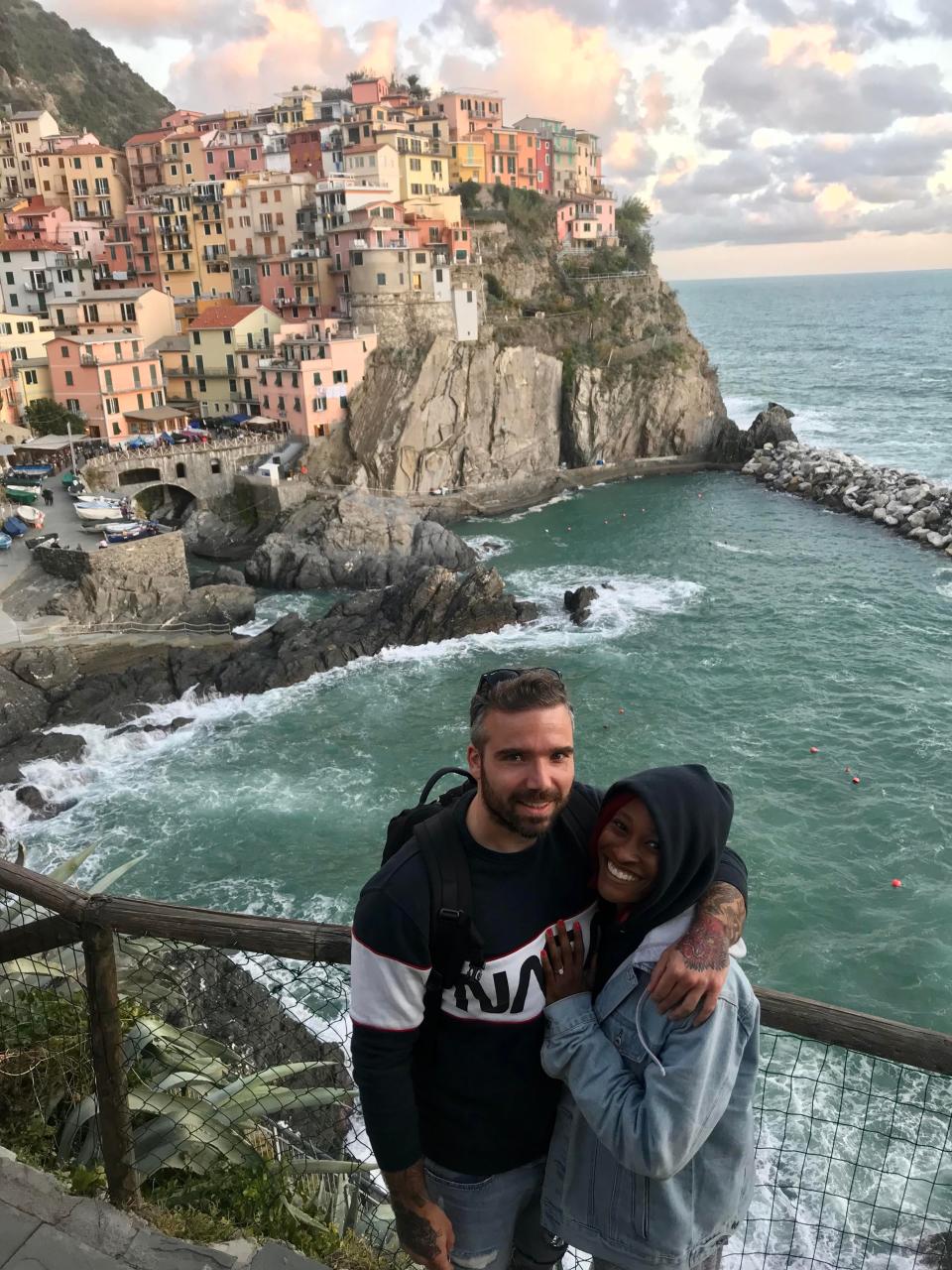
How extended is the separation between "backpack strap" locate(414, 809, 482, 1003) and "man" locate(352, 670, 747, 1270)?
3 centimetres

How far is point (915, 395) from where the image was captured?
8181 centimetres

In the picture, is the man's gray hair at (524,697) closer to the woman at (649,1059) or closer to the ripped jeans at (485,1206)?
the woman at (649,1059)

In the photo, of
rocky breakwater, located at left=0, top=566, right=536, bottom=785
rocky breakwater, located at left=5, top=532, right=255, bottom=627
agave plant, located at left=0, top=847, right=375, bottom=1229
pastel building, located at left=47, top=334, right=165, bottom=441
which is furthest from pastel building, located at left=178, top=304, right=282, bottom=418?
agave plant, located at left=0, top=847, right=375, bottom=1229

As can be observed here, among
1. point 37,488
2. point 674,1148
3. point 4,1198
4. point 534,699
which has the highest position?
point 534,699

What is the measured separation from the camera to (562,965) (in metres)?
2.66

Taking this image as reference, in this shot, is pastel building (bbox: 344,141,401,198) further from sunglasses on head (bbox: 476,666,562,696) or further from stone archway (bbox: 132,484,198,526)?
sunglasses on head (bbox: 476,666,562,696)

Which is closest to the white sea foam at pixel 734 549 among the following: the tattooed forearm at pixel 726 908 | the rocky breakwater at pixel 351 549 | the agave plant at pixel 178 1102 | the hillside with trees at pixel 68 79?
the rocky breakwater at pixel 351 549

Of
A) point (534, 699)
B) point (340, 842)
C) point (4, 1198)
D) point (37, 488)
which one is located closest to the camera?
point (534, 699)

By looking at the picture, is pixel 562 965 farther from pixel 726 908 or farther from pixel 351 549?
pixel 351 549

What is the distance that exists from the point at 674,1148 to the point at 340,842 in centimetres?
1722

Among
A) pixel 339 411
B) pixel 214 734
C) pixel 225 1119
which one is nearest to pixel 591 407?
pixel 339 411

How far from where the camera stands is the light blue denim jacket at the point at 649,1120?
240 centimetres

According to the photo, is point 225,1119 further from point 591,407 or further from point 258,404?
point 591,407

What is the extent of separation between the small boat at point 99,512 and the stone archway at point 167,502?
5621 mm
